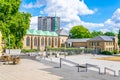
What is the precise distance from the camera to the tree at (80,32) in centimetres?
11906

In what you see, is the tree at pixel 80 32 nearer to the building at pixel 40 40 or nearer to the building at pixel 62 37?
the building at pixel 62 37

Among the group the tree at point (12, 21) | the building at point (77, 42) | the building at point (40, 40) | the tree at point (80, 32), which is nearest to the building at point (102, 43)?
the building at point (77, 42)

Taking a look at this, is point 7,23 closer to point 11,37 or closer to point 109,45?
point 11,37

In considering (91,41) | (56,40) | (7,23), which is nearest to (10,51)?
(7,23)

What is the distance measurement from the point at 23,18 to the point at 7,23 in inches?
229

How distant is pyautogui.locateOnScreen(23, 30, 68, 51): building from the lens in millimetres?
94000

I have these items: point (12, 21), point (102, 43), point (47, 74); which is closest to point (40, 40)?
point (102, 43)

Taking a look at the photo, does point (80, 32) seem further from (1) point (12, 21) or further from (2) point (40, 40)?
(1) point (12, 21)

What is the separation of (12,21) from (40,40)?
67356 mm

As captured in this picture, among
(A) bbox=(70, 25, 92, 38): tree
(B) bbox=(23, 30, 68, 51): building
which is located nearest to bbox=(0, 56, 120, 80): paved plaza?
(B) bbox=(23, 30, 68, 51): building

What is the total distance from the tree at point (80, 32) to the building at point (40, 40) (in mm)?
12840

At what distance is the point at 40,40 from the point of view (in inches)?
3890

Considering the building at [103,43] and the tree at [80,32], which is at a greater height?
the tree at [80,32]

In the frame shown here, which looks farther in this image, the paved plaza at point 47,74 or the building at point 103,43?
the building at point 103,43
